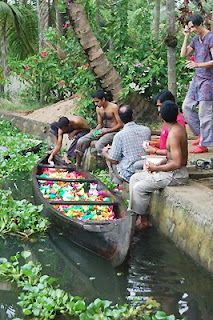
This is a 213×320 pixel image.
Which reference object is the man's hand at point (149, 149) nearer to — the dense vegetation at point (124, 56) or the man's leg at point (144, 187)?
the man's leg at point (144, 187)

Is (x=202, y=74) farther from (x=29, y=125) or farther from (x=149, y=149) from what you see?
(x=29, y=125)

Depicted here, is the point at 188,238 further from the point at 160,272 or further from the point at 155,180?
the point at 155,180

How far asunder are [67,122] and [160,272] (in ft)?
15.9

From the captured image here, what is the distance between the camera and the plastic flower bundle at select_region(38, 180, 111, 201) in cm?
693

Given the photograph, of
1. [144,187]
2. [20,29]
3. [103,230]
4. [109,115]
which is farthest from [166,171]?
[20,29]

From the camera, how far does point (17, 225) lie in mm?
6297

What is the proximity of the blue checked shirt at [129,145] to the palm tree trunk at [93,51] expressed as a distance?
3.76 metres

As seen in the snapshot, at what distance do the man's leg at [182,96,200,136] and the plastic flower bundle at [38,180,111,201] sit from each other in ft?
6.05

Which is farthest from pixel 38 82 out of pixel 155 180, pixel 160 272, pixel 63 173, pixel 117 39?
pixel 160 272

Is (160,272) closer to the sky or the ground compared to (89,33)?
closer to the ground

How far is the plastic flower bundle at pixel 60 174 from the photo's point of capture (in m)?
8.24

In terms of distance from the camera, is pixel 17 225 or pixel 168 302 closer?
pixel 168 302

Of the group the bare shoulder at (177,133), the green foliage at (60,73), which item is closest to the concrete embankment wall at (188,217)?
the bare shoulder at (177,133)

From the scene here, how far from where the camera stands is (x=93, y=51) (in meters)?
10.4
